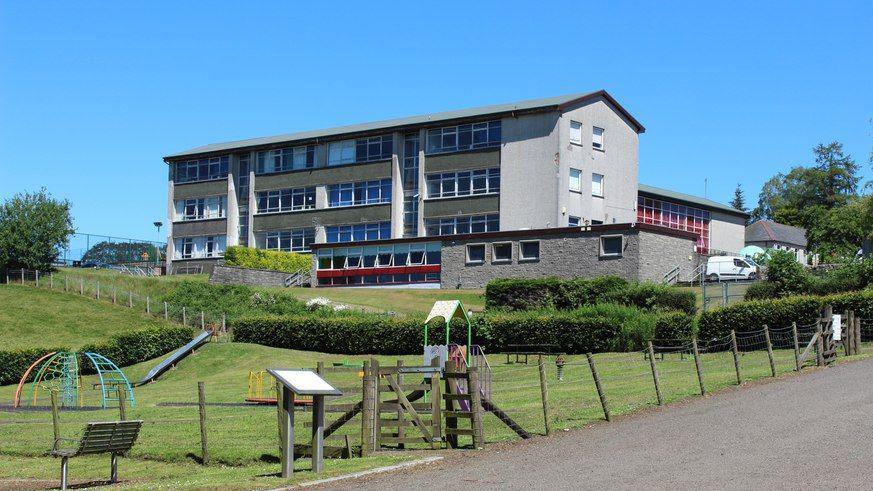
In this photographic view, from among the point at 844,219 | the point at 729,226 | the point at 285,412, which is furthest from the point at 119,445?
the point at 729,226

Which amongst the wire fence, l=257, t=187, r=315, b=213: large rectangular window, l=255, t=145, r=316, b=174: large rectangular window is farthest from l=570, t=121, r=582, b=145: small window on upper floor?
the wire fence

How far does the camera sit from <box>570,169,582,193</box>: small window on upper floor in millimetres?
66562

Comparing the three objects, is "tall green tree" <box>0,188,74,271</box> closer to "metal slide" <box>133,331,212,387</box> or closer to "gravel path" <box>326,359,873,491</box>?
"metal slide" <box>133,331,212,387</box>

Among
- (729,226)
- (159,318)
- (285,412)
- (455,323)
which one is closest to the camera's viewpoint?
(285,412)

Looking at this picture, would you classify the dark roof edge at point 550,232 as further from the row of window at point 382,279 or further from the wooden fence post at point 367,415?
the wooden fence post at point 367,415

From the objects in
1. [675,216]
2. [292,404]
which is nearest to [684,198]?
[675,216]

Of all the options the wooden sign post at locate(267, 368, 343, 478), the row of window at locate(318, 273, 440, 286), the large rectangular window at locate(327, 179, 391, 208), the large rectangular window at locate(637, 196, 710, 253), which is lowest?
the wooden sign post at locate(267, 368, 343, 478)

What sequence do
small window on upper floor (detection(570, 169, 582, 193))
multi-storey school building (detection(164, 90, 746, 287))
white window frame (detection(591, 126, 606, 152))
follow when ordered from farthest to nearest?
white window frame (detection(591, 126, 606, 152)) < small window on upper floor (detection(570, 169, 582, 193)) < multi-storey school building (detection(164, 90, 746, 287))

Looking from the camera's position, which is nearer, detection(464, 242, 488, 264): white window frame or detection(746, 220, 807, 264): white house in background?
detection(464, 242, 488, 264): white window frame

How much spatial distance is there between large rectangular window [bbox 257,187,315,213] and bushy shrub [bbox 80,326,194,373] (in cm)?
2995

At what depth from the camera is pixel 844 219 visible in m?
75.4

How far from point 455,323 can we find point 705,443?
26.2 m

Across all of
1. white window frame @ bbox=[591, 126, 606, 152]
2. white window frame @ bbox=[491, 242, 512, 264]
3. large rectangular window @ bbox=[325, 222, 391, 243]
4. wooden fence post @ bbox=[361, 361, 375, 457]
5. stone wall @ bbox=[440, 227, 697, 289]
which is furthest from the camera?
large rectangular window @ bbox=[325, 222, 391, 243]

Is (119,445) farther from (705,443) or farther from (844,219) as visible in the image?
(844,219)
